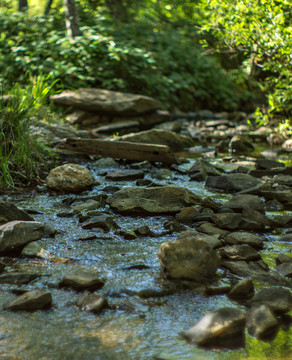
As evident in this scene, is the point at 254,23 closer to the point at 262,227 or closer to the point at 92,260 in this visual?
the point at 262,227

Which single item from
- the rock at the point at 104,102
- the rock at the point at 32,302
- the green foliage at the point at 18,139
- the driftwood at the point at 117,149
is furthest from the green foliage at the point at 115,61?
the rock at the point at 32,302

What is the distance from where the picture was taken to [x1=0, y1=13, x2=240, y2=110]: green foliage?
1012cm

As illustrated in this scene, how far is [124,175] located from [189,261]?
96.0 inches

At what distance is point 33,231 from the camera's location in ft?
8.01

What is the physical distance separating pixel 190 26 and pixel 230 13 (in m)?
10.3

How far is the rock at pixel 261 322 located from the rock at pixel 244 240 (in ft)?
2.75

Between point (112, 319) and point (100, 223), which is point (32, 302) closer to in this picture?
point (112, 319)

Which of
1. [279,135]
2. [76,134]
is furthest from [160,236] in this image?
[279,135]

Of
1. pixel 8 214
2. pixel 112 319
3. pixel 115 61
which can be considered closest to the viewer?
pixel 112 319

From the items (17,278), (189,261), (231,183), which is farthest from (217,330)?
(231,183)

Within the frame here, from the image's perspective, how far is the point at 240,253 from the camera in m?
2.34

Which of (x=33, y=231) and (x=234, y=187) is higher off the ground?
(x=33, y=231)

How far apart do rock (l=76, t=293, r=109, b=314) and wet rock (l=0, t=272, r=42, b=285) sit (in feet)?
1.12

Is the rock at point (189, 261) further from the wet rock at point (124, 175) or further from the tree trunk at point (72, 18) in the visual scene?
the tree trunk at point (72, 18)
